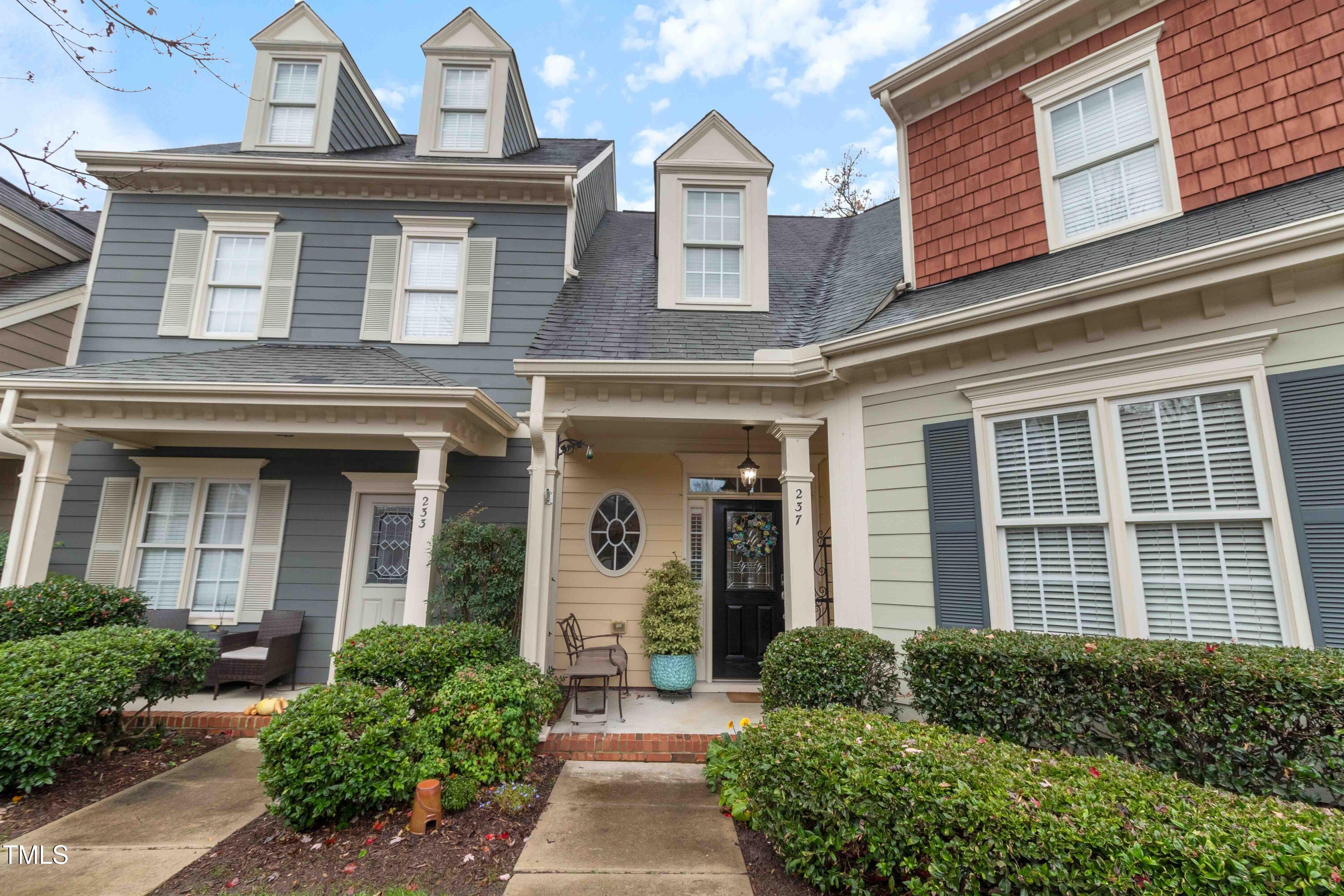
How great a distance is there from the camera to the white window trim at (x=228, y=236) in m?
6.58

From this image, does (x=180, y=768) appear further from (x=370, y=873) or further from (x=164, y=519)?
(x=164, y=519)

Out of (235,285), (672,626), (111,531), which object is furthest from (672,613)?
(235,285)

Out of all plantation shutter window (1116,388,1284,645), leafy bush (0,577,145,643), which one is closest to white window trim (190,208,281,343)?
leafy bush (0,577,145,643)

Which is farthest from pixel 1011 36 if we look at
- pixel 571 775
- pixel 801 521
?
pixel 571 775

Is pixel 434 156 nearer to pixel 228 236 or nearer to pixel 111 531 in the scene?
pixel 228 236

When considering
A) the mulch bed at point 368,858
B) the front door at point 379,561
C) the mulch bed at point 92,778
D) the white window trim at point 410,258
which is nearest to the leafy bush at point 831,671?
the mulch bed at point 368,858

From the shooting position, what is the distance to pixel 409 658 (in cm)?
405

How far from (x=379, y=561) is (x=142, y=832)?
3.20m

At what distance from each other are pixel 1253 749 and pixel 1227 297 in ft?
7.78

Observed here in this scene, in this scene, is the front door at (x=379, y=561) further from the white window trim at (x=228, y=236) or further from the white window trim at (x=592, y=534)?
the white window trim at (x=228, y=236)

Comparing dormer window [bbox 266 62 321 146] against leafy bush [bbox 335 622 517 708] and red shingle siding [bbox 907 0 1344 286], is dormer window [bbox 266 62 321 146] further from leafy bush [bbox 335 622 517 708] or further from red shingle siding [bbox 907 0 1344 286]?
red shingle siding [bbox 907 0 1344 286]

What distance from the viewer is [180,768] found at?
4023mm

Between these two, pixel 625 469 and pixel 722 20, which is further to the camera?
pixel 722 20

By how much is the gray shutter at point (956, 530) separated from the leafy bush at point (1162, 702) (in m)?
0.52
